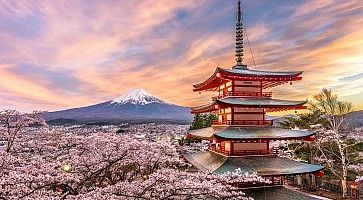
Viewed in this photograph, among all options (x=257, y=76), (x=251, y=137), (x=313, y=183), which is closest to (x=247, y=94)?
(x=257, y=76)

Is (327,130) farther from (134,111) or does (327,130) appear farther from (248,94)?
(134,111)

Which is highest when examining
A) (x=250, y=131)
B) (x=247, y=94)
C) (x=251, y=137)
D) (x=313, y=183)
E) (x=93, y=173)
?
(x=247, y=94)

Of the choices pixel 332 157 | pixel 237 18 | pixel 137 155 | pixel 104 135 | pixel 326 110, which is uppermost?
pixel 237 18

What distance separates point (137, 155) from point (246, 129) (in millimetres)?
6009

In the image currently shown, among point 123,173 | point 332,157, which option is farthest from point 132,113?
point 123,173

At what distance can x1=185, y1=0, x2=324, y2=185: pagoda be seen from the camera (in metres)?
15.0

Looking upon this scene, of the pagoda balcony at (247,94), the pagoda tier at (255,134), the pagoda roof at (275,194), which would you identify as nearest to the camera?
the pagoda roof at (275,194)

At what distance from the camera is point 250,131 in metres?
16.0

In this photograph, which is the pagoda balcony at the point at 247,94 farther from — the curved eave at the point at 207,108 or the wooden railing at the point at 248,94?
the curved eave at the point at 207,108

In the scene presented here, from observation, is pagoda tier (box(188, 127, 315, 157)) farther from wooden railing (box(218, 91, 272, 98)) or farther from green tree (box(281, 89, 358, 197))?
green tree (box(281, 89, 358, 197))

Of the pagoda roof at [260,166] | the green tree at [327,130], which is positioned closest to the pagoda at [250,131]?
the pagoda roof at [260,166]

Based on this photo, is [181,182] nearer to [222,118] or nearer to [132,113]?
[222,118]

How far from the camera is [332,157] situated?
27859 millimetres

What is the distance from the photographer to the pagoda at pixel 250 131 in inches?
590
